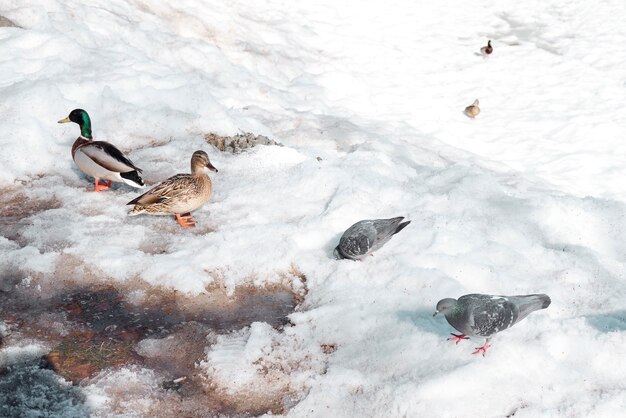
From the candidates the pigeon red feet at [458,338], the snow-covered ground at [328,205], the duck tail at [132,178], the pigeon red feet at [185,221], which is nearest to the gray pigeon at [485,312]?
the pigeon red feet at [458,338]

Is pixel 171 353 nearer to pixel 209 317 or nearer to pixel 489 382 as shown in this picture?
pixel 209 317

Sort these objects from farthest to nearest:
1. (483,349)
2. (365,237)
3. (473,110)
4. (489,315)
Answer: (473,110) → (365,237) → (483,349) → (489,315)

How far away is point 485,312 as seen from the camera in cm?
505

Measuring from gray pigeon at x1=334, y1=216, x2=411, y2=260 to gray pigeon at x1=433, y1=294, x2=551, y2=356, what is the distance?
1.43 m

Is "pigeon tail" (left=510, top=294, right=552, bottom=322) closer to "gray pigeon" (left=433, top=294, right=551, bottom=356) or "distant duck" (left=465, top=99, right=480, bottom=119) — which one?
"gray pigeon" (left=433, top=294, right=551, bottom=356)

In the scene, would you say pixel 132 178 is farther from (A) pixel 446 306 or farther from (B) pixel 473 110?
(B) pixel 473 110

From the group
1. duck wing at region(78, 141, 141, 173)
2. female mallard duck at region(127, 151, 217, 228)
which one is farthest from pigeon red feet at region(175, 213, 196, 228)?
duck wing at region(78, 141, 141, 173)

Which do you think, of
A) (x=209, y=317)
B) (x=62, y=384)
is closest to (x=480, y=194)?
(x=209, y=317)

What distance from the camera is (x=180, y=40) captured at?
1345 centimetres

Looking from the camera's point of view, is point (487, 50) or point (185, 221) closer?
point (185, 221)

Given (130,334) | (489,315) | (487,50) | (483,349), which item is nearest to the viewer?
(489,315)

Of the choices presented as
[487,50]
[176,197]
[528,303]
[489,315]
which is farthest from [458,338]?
[487,50]

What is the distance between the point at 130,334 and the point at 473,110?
11429 millimetres

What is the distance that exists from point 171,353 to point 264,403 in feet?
3.44
